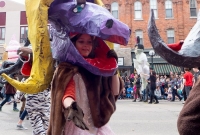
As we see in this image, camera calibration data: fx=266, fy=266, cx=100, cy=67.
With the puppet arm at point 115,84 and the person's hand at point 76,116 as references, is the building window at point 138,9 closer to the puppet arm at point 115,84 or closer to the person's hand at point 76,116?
the puppet arm at point 115,84

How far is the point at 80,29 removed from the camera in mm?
2293

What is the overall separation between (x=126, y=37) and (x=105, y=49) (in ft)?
1.24

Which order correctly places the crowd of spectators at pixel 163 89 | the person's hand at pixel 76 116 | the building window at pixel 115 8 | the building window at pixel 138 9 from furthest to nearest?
the building window at pixel 115 8, the building window at pixel 138 9, the crowd of spectators at pixel 163 89, the person's hand at pixel 76 116

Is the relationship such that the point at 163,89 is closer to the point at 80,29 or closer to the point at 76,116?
the point at 80,29

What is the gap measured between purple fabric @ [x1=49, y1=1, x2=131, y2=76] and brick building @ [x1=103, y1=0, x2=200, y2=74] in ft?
80.6

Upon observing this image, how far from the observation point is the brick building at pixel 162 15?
2670cm

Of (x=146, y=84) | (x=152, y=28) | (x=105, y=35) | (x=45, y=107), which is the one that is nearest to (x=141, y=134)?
(x=45, y=107)

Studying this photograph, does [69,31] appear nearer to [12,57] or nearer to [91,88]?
[91,88]

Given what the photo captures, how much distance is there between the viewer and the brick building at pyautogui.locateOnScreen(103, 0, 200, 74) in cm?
2670

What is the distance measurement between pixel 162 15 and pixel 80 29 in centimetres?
2596

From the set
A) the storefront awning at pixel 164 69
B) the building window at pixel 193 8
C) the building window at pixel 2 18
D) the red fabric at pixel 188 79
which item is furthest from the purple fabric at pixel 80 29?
the building window at pixel 2 18

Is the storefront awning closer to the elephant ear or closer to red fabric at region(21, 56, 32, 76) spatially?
red fabric at region(21, 56, 32, 76)

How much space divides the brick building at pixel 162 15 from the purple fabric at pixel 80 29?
24.6 meters

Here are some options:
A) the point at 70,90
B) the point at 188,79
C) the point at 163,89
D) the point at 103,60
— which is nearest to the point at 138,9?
the point at 163,89
